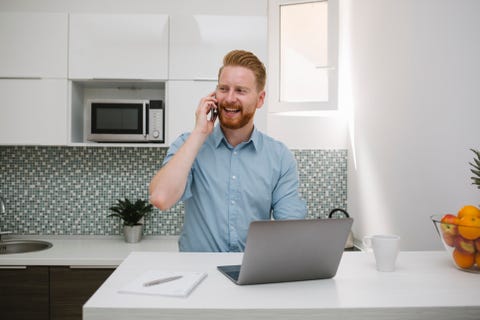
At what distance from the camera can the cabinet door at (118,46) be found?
2850mm

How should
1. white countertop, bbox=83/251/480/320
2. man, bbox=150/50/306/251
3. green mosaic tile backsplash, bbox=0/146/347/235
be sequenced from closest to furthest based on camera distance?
white countertop, bbox=83/251/480/320, man, bbox=150/50/306/251, green mosaic tile backsplash, bbox=0/146/347/235

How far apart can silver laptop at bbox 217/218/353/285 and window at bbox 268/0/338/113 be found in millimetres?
1902

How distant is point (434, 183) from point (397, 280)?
0.81m

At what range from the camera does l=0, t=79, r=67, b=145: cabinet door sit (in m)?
2.82

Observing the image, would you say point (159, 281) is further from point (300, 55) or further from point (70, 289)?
point (300, 55)

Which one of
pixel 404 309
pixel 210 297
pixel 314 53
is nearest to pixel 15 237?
pixel 314 53

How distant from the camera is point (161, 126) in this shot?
9.51 feet

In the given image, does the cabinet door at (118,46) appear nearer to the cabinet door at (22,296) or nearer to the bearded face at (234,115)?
the bearded face at (234,115)

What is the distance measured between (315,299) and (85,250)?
2122mm

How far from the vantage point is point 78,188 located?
130 inches

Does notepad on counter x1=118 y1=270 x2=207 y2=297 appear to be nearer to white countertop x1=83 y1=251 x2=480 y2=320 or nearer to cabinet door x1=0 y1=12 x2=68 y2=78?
white countertop x1=83 y1=251 x2=480 y2=320

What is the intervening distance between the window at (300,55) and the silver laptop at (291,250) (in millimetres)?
1902

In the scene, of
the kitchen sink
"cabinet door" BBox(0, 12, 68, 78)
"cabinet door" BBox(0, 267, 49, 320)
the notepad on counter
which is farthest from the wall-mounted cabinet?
the notepad on counter

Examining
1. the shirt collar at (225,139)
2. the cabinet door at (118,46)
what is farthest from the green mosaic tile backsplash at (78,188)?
the shirt collar at (225,139)
